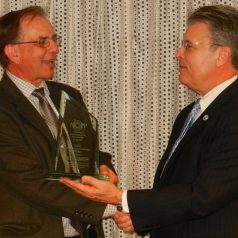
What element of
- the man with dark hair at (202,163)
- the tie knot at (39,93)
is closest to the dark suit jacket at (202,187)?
the man with dark hair at (202,163)

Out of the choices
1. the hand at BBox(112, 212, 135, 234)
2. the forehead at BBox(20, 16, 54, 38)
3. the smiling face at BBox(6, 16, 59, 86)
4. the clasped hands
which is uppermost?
the forehead at BBox(20, 16, 54, 38)

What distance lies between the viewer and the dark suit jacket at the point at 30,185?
201 centimetres

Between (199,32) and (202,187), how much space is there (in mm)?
596

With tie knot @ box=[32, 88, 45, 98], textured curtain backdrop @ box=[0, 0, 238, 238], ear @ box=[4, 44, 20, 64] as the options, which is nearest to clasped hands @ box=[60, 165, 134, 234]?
tie knot @ box=[32, 88, 45, 98]

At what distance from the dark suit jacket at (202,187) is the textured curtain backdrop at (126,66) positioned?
3.19ft

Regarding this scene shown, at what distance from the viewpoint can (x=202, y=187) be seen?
179cm

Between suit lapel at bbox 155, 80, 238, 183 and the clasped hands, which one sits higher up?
suit lapel at bbox 155, 80, 238, 183

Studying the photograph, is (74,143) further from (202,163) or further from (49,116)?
(202,163)

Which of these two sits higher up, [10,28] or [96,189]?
[10,28]

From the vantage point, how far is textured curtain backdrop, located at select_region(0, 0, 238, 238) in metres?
2.88

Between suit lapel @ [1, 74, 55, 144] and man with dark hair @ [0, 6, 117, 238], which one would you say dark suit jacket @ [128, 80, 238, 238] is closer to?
man with dark hair @ [0, 6, 117, 238]

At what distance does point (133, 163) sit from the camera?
294cm

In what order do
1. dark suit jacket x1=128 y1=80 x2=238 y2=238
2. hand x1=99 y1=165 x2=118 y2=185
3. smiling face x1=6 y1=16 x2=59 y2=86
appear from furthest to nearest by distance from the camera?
smiling face x1=6 y1=16 x2=59 y2=86 → hand x1=99 y1=165 x2=118 y2=185 → dark suit jacket x1=128 y1=80 x2=238 y2=238

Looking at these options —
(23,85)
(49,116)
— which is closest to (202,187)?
(49,116)
